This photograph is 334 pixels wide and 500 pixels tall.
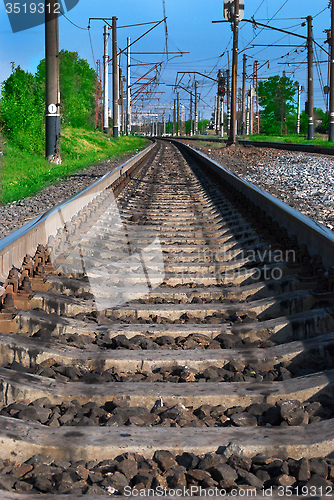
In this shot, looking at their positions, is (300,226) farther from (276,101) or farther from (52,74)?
(276,101)

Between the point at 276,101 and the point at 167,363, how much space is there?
94.3 meters

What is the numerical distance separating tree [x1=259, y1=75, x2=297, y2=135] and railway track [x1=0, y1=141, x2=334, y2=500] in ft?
291

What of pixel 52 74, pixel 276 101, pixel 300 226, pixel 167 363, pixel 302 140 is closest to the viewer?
pixel 167 363

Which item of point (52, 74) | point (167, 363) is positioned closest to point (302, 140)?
point (52, 74)

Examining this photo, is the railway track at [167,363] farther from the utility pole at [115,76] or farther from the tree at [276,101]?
the tree at [276,101]

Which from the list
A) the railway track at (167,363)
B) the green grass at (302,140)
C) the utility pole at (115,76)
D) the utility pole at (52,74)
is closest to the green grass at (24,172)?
the utility pole at (52,74)

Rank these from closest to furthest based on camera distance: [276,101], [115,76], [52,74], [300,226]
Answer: [300,226] → [52,74] → [115,76] → [276,101]

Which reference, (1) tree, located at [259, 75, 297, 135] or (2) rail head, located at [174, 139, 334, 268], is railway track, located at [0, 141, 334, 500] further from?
(1) tree, located at [259, 75, 297, 135]

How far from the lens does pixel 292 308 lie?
3742 mm

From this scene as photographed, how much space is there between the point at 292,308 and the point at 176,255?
67.0 inches

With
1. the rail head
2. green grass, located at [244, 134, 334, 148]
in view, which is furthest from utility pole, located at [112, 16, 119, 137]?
the rail head

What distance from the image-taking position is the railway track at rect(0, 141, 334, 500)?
203cm

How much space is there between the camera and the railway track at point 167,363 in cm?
203

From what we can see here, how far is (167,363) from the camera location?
9.67ft
